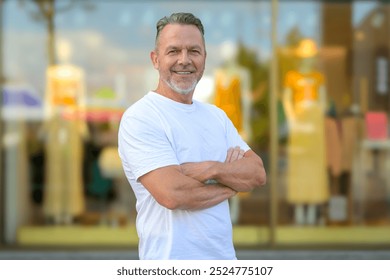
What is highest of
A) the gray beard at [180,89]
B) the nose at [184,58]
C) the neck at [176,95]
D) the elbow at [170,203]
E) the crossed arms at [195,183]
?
the nose at [184,58]

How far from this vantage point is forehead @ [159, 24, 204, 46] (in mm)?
2807

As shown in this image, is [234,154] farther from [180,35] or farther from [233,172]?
[180,35]

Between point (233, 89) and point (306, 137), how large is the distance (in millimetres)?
859

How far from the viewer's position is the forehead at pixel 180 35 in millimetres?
2807

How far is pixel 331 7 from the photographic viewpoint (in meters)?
8.14

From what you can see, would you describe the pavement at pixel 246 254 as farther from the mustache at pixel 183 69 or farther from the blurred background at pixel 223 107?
the mustache at pixel 183 69

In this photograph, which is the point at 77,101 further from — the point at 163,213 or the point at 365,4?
the point at 163,213

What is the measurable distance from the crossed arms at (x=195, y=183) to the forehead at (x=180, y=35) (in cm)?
41

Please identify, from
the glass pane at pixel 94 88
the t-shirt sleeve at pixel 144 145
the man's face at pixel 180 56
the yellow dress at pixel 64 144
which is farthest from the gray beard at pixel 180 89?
the yellow dress at pixel 64 144

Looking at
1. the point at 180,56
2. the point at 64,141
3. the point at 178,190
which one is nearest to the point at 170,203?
the point at 178,190

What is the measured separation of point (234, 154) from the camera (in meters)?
2.95

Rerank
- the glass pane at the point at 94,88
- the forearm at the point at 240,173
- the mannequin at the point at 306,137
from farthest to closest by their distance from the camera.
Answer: the mannequin at the point at 306,137, the glass pane at the point at 94,88, the forearm at the point at 240,173
